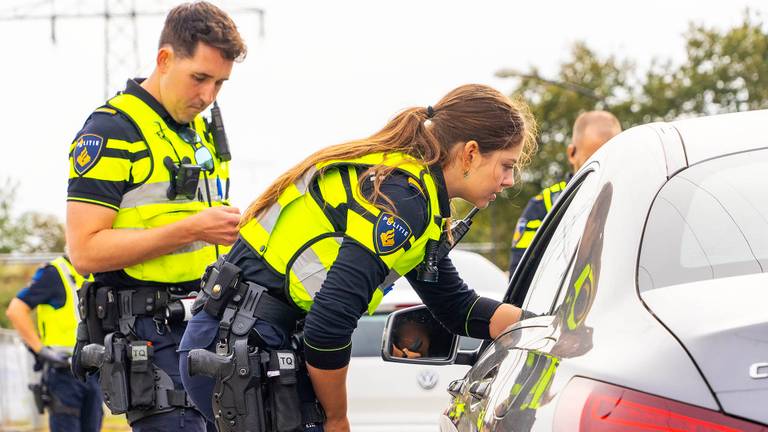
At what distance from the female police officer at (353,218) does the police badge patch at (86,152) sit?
804mm

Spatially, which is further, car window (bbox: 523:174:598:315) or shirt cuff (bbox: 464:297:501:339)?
shirt cuff (bbox: 464:297:501:339)

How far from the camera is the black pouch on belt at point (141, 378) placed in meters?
4.06

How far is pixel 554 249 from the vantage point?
307cm

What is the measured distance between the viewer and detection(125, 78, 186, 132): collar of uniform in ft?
14.3

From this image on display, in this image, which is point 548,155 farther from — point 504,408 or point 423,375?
point 504,408

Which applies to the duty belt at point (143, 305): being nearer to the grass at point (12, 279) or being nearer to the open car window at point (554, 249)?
the open car window at point (554, 249)

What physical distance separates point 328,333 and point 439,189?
519 millimetres

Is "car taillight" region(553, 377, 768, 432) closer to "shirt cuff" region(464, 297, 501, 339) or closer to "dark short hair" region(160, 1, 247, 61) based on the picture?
"shirt cuff" region(464, 297, 501, 339)

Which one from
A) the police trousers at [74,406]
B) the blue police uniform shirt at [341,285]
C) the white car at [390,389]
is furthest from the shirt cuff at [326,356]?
the police trousers at [74,406]

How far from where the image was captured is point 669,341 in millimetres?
1944

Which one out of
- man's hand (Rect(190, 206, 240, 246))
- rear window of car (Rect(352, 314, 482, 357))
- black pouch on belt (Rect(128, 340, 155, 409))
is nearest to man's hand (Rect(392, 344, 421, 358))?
man's hand (Rect(190, 206, 240, 246))

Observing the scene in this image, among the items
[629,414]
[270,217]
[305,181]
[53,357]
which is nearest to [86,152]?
[270,217]

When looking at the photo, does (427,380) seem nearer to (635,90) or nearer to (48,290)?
(48,290)

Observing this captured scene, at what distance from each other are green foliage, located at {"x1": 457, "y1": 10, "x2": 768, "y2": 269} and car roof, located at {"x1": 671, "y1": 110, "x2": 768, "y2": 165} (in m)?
29.9
